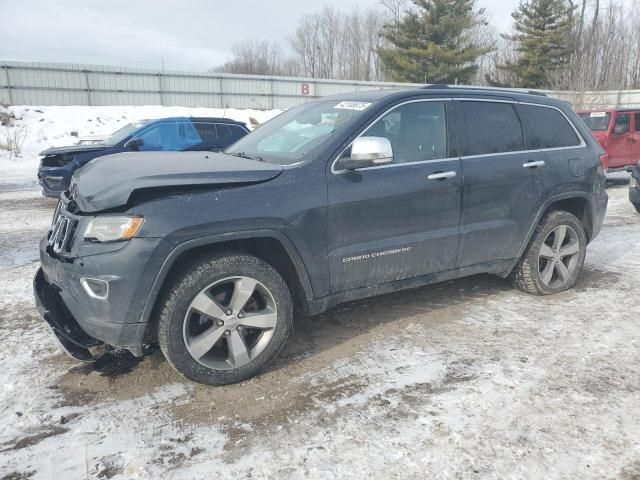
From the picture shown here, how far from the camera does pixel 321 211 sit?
128 inches

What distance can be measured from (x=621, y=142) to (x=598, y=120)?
0.76 metres

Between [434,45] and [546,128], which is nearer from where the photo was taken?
[546,128]

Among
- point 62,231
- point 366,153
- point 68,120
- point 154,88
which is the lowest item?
point 62,231

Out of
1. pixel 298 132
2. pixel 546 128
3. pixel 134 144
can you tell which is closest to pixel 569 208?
pixel 546 128

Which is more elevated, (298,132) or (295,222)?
(298,132)

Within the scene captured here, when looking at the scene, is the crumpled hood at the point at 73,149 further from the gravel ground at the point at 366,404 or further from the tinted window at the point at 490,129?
the tinted window at the point at 490,129

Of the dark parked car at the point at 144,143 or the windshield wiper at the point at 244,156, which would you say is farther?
the dark parked car at the point at 144,143

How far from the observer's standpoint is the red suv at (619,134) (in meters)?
12.1

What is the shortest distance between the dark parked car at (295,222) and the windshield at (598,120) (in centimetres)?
910

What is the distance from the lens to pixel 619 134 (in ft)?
40.1

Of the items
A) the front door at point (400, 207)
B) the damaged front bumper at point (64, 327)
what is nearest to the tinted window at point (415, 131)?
the front door at point (400, 207)

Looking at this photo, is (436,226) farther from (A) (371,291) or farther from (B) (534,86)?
(B) (534,86)

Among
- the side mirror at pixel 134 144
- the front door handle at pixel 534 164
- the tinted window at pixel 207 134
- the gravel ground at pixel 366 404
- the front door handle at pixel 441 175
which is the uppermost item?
the tinted window at pixel 207 134

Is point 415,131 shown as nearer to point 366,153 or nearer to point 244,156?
point 366,153
